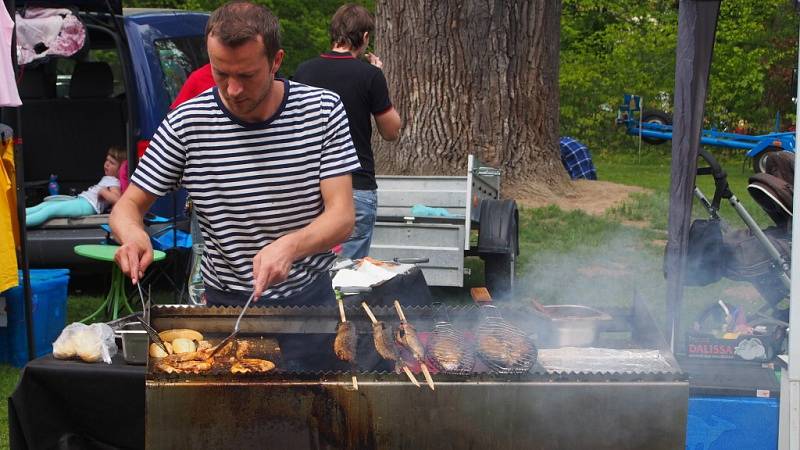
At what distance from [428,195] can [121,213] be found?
4.45m

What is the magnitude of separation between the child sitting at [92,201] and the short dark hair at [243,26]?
183 inches

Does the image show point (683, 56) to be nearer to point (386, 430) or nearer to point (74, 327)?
point (386, 430)

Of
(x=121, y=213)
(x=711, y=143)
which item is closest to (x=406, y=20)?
(x=121, y=213)

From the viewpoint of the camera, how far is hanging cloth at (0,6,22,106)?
510 centimetres

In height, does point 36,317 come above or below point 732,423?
below

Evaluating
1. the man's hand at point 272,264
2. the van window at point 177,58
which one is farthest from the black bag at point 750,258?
the van window at point 177,58

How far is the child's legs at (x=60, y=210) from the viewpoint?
720 centimetres

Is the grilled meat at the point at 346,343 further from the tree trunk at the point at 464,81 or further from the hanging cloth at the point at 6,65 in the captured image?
the tree trunk at the point at 464,81

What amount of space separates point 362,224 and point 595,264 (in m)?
3.44

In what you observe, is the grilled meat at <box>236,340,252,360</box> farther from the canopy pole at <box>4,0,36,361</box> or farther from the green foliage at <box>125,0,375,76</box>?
the green foliage at <box>125,0,375,76</box>

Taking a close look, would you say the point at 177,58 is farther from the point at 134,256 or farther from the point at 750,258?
the point at 134,256

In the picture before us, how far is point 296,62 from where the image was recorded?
17.2 m

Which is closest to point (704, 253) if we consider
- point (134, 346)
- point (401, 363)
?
point (401, 363)

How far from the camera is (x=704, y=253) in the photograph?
15.7ft
